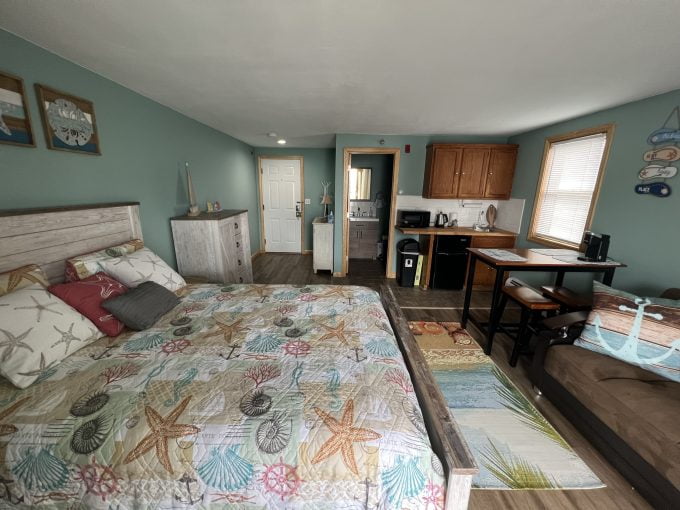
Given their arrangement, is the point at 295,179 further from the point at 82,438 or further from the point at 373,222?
the point at 82,438

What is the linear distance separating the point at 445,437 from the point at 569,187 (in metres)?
3.44

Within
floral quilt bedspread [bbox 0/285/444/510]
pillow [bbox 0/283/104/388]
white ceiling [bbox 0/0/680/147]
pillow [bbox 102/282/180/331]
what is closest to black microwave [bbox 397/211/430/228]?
white ceiling [bbox 0/0/680/147]

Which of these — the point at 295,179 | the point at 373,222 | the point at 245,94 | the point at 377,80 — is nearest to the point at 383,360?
the point at 377,80

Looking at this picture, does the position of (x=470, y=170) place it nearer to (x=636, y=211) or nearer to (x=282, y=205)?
(x=636, y=211)

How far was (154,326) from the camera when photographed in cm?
151

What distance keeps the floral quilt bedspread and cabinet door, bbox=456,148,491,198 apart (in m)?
3.61

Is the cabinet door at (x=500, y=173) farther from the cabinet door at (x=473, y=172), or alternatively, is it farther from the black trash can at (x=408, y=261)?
the black trash can at (x=408, y=261)

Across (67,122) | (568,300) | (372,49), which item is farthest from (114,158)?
(568,300)

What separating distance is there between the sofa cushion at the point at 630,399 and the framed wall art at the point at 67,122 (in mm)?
3722

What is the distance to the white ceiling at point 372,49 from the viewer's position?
120cm

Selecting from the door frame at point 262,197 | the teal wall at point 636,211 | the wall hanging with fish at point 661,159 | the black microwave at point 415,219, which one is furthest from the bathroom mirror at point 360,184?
the wall hanging with fish at point 661,159

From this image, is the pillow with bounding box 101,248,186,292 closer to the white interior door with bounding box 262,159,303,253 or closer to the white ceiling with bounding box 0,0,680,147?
the white ceiling with bounding box 0,0,680,147

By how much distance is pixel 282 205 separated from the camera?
18.3 feet

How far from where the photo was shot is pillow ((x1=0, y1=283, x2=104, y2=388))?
1035mm
